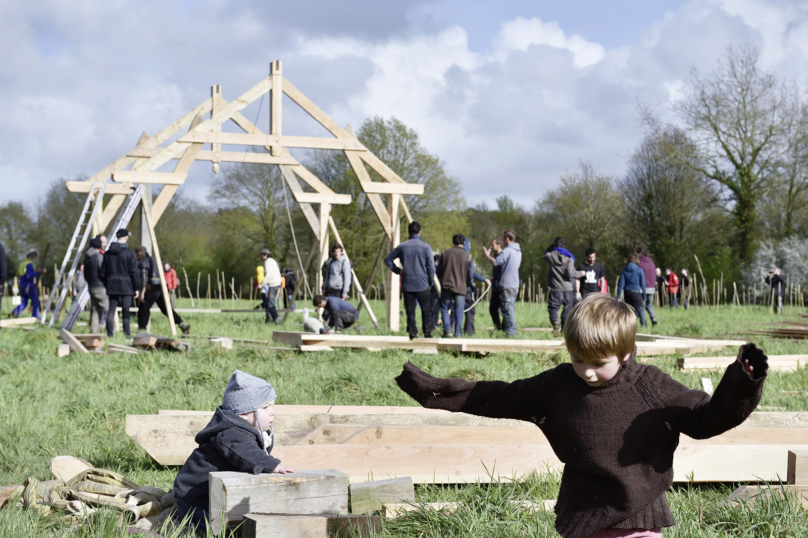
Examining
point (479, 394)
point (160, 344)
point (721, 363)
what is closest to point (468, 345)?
point (721, 363)

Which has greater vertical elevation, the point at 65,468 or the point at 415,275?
the point at 415,275

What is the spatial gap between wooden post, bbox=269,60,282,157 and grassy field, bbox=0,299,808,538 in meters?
4.56

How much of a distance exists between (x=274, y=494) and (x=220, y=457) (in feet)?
1.65

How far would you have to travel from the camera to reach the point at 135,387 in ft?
23.5

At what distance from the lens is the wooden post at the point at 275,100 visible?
1424 centimetres

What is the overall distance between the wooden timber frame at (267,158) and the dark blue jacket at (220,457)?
33.0ft

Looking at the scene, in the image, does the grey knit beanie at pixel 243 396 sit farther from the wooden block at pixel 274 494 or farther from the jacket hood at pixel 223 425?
the wooden block at pixel 274 494

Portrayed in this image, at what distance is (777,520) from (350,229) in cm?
3205

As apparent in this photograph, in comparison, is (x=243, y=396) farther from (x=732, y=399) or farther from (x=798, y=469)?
(x=798, y=469)

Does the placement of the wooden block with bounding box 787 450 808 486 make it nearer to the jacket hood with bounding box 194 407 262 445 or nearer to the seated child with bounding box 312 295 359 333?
the jacket hood with bounding box 194 407 262 445

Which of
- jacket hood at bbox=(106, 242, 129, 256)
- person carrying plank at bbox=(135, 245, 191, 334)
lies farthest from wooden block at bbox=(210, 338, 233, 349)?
jacket hood at bbox=(106, 242, 129, 256)

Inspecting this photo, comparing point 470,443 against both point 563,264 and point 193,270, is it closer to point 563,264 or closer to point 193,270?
point 563,264

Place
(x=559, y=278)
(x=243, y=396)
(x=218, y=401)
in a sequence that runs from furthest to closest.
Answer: (x=559, y=278) < (x=218, y=401) < (x=243, y=396)

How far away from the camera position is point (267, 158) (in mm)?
14586
